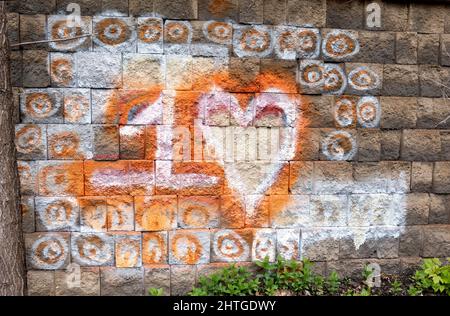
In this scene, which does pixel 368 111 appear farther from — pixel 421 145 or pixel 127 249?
pixel 127 249

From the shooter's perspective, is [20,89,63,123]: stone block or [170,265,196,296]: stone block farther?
[170,265,196,296]: stone block

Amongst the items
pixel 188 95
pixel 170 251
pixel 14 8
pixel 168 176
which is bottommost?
pixel 170 251

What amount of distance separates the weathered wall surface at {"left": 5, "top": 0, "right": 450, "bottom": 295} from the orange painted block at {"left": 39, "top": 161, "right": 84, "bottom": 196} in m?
0.01

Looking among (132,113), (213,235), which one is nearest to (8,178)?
(132,113)

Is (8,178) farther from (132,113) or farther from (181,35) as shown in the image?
(181,35)

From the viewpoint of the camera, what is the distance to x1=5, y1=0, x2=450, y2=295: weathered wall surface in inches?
129

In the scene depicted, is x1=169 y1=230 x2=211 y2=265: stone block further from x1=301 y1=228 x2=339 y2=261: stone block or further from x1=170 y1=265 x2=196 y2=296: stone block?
x1=301 y1=228 x2=339 y2=261: stone block

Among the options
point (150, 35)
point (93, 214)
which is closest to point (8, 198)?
point (93, 214)

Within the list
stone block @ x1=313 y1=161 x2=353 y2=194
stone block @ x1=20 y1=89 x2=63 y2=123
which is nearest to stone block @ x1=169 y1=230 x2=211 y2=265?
stone block @ x1=313 y1=161 x2=353 y2=194

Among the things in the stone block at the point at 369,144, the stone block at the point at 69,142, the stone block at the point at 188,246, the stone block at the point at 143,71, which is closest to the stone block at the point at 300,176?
the stone block at the point at 369,144

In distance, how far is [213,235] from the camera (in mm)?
3492

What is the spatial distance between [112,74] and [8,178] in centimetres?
115

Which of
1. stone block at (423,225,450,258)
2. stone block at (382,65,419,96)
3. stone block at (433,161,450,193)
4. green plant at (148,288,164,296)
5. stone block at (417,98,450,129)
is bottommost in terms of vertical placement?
green plant at (148,288,164,296)

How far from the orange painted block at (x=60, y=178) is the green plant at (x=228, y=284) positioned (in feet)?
4.40
